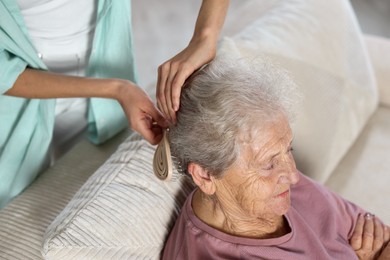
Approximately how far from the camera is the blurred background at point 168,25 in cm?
376

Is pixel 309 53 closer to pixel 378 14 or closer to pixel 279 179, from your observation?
pixel 279 179

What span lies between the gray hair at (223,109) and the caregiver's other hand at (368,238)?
47 cm

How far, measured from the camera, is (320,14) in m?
2.20

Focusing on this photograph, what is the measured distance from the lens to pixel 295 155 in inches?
78.6

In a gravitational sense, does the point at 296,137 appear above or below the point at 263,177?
below

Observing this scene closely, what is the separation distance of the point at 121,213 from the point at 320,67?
1.00 meters

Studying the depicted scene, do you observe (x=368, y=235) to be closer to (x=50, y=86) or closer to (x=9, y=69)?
→ (x=50, y=86)

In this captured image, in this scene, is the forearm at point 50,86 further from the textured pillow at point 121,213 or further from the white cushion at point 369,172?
the white cushion at point 369,172

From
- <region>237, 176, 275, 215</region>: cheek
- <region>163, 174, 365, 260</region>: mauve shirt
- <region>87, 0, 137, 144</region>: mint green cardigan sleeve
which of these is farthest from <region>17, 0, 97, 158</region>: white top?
<region>237, 176, 275, 215</region>: cheek

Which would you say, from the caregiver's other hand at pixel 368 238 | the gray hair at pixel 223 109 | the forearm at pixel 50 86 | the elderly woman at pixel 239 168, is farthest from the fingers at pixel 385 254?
the forearm at pixel 50 86

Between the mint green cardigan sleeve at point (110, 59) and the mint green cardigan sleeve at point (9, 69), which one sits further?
the mint green cardigan sleeve at point (110, 59)

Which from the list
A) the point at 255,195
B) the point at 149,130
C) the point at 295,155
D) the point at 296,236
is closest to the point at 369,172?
the point at 295,155

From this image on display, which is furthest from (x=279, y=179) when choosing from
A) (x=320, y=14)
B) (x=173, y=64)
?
(x=320, y=14)

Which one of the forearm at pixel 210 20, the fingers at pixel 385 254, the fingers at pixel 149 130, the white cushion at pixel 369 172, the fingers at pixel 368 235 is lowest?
the white cushion at pixel 369 172
